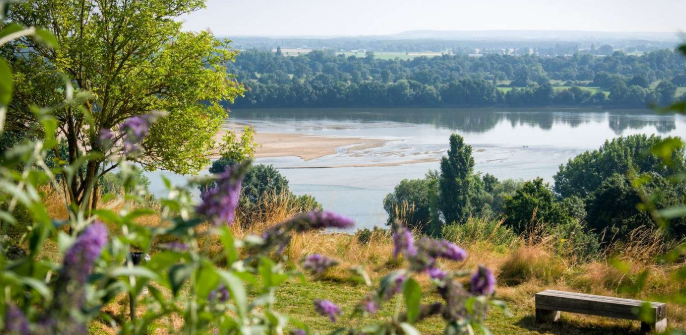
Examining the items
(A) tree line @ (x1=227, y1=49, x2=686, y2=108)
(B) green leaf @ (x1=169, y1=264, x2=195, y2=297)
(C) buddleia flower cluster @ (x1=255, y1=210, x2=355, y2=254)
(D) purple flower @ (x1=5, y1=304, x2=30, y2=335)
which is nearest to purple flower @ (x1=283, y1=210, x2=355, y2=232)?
(C) buddleia flower cluster @ (x1=255, y1=210, x2=355, y2=254)

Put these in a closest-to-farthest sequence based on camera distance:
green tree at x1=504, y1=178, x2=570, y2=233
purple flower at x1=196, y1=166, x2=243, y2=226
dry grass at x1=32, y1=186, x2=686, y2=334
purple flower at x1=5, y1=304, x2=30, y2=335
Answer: purple flower at x1=5, y1=304, x2=30, y2=335 < purple flower at x1=196, y1=166, x2=243, y2=226 < dry grass at x1=32, y1=186, x2=686, y2=334 < green tree at x1=504, y1=178, x2=570, y2=233

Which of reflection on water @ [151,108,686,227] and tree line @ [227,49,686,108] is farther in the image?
tree line @ [227,49,686,108]

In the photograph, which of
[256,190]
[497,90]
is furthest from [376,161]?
[497,90]

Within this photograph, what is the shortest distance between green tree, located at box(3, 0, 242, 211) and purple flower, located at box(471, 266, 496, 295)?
22.6 feet

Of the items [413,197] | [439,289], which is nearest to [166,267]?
[439,289]

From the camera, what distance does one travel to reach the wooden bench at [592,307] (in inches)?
186

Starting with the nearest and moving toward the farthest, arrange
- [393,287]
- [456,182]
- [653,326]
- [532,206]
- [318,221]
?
[318,221] < [393,287] < [653,326] < [532,206] < [456,182]

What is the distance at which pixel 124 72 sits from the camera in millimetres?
8203

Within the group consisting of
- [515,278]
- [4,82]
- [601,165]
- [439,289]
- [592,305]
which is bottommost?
[601,165]

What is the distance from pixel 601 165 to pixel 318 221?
4241 cm

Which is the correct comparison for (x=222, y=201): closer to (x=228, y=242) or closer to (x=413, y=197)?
(x=228, y=242)

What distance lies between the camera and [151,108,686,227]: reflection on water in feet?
114

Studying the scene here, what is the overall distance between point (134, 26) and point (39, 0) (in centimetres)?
109

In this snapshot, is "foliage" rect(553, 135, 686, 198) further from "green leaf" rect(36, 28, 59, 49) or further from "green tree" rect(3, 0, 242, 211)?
"green leaf" rect(36, 28, 59, 49)
